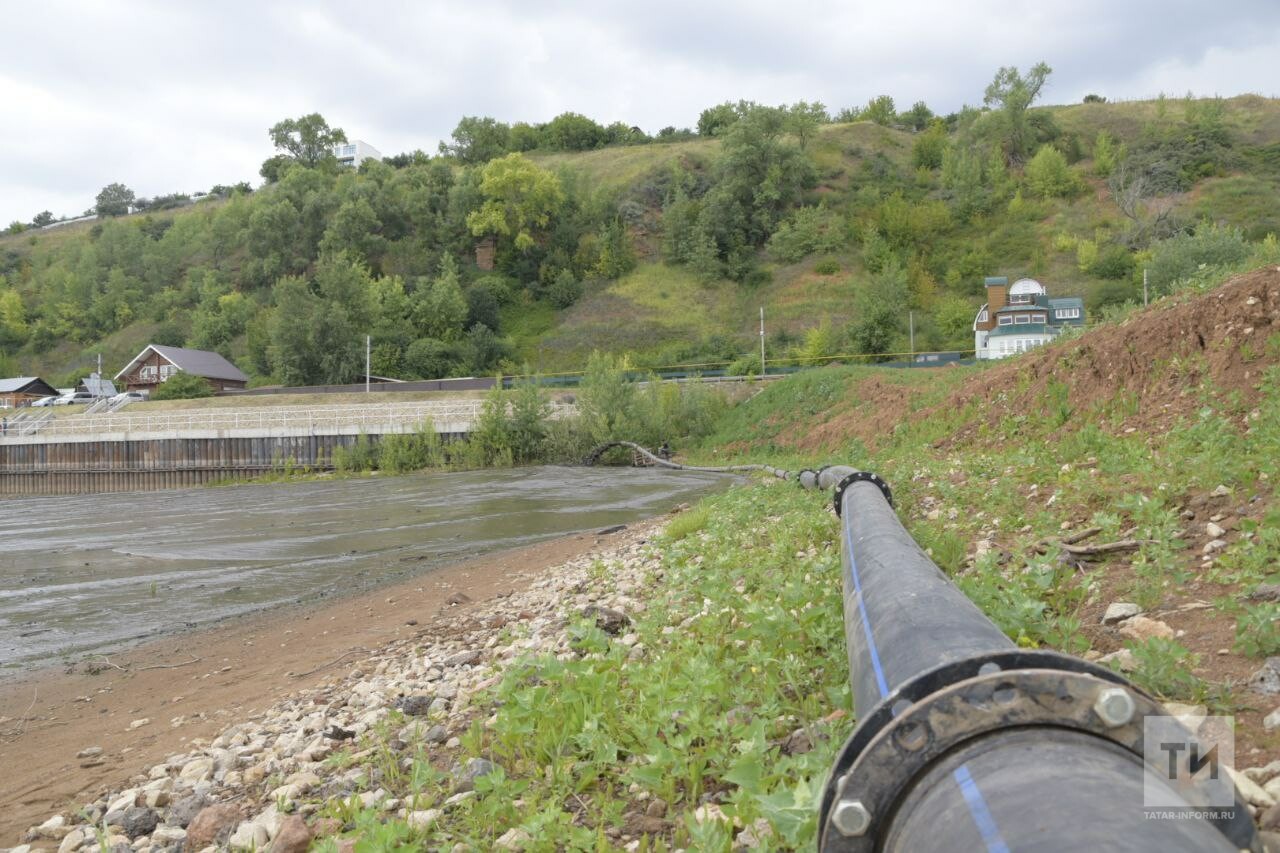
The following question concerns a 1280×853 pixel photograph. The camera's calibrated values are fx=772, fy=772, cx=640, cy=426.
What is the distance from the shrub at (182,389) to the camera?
5681 centimetres

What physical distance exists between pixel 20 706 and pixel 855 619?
685 centimetres

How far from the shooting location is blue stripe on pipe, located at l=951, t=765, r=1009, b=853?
142cm

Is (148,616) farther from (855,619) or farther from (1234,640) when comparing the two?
(1234,640)

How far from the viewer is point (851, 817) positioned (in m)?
1.72

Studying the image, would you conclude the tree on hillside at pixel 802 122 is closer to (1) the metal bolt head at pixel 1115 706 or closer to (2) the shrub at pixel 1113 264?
(2) the shrub at pixel 1113 264

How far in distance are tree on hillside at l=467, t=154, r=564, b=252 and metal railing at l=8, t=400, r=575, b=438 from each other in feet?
A: 130

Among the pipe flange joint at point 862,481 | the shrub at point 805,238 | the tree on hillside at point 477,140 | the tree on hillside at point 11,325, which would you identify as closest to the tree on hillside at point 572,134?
the tree on hillside at point 477,140

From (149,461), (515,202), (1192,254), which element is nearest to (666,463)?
(149,461)

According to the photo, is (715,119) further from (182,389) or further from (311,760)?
(311,760)

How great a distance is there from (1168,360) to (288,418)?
44740 millimetres

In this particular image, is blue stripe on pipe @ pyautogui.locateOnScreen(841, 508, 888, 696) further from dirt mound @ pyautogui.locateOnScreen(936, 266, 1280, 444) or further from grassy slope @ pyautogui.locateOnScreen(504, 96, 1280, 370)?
grassy slope @ pyautogui.locateOnScreen(504, 96, 1280, 370)

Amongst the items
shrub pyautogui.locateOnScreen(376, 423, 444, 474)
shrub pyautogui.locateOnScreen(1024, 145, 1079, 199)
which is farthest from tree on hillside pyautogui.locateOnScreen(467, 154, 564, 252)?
shrub pyautogui.locateOnScreen(376, 423, 444, 474)

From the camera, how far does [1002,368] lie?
17391mm

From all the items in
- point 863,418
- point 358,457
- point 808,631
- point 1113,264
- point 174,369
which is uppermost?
point 1113,264
